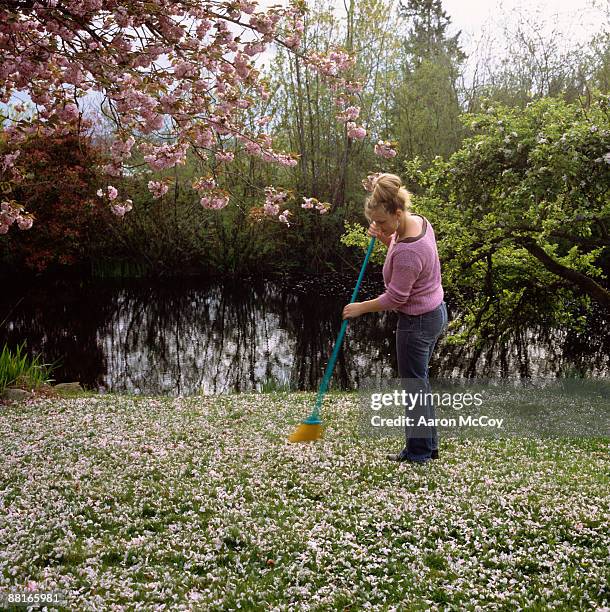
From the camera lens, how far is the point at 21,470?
5395 millimetres

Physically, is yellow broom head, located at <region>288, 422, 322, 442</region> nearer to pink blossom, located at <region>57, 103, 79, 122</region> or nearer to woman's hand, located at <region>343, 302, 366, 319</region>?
woman's hand, located at <region>343, 302, 366, 319</region>

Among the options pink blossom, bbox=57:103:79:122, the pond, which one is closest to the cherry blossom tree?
pink blossom, bbox=57:103:79:122

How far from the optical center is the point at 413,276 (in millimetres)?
4773

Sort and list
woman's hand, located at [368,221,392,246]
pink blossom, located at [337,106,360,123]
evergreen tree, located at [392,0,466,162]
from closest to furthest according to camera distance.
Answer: woman's hand, located at [368,221,392,246] → pink blossom, located at [337,106,360,123] → evergreen tree, located at [392,0,466,162]

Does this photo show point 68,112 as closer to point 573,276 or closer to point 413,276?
point 413,276

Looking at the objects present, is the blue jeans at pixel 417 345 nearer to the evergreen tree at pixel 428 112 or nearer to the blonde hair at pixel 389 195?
the blonde hair at pixel 389 195

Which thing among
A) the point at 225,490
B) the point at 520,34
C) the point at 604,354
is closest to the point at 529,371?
the point at 604,354

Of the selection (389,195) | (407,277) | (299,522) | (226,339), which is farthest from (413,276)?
(226,339)

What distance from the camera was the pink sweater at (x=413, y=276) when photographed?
4766mm

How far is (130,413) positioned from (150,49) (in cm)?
404

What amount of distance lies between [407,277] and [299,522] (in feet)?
6.01

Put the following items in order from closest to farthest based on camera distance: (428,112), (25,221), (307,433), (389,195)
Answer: (389,195), (307,433), (25,221), (428,112)

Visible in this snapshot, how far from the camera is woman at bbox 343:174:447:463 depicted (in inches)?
188

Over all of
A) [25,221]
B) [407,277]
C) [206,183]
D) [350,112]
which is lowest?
[407,277]
